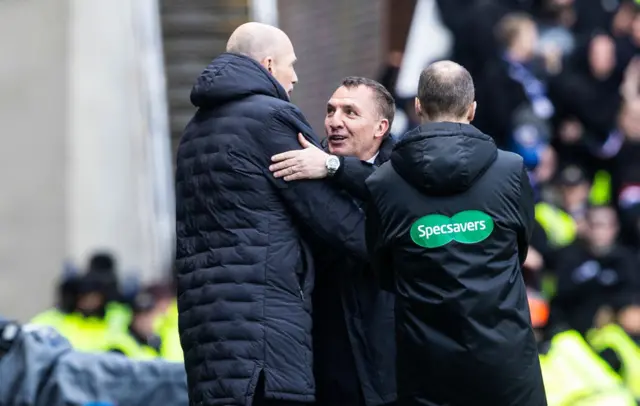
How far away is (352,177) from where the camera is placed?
635 cm

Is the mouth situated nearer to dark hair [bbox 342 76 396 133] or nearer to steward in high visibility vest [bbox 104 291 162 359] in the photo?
dark hair [bbox 342 76 396 133]

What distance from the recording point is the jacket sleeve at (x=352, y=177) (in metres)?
6.35

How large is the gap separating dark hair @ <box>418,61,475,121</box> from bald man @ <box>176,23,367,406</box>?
1.79 ft

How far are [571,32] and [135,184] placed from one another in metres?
6.62

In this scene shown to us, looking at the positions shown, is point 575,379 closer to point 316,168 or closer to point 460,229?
point 316,168

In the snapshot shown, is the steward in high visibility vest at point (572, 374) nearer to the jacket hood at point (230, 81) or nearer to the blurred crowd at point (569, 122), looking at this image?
the blurred crowd at point (569, 122)

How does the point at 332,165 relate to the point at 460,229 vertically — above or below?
above

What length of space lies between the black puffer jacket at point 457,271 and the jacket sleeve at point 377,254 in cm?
5

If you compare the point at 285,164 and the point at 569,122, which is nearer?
the point at 285,164

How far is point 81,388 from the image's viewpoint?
26.9 feet

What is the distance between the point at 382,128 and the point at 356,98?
0.52 ft

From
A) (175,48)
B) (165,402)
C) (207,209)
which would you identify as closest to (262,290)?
(207,209)

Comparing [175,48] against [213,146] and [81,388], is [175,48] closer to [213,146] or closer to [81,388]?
[81,388]

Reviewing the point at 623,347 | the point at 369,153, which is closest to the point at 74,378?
the point at 369,153
